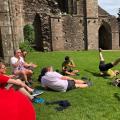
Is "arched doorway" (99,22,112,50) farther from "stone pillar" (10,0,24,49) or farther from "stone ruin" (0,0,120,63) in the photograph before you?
"stone pillar" (10,0,24,49)

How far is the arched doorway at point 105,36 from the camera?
40.6 m

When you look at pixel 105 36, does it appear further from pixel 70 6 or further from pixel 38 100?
pixel 38 100

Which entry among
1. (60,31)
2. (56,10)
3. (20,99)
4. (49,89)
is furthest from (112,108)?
(56,10)

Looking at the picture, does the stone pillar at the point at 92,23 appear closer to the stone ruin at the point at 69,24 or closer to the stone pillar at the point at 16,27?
the stone ruin at the point at 69,24

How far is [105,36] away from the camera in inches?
1649

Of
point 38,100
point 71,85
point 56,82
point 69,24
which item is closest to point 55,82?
point 56,82

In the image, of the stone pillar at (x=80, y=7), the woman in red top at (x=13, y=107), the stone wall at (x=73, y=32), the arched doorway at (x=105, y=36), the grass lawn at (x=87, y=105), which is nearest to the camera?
the woman in red top at (x=13, y=107)

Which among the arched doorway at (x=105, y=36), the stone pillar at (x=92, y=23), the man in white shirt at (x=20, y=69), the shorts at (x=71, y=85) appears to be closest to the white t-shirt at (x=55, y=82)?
the shorts at (x=71, y=85)

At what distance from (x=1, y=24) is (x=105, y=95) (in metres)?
8.46

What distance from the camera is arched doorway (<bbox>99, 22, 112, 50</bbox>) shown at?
4059 cm

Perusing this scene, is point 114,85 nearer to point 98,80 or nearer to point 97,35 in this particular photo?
point 98,80

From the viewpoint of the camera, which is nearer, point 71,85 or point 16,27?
point 71,85

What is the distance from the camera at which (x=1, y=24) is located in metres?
17.9

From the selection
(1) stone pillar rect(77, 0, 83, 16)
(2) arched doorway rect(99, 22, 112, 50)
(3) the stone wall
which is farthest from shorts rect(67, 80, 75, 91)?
(2) arched doorway rect(99, 22, 112, 50)
